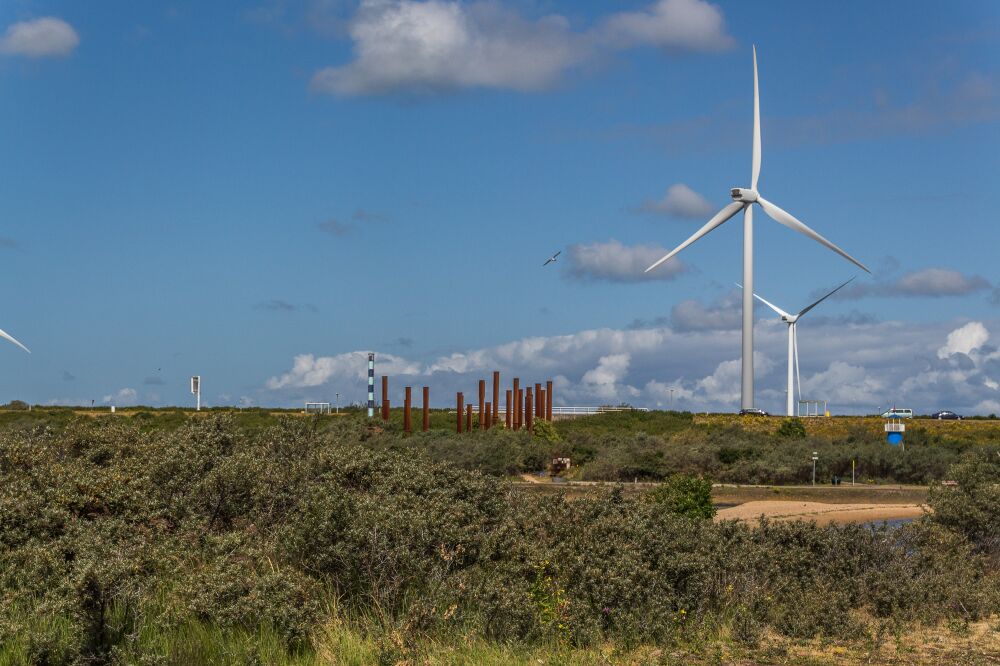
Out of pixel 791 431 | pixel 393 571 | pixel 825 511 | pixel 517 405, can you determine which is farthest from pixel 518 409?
pixel 393 571

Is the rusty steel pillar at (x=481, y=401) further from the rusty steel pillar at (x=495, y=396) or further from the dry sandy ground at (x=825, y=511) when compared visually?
the dry sandy ground at (x=825, y=511)

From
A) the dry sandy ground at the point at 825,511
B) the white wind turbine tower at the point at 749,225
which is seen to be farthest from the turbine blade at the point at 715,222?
the dry sandy ground at the point at 825,511

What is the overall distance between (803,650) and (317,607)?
5.18m

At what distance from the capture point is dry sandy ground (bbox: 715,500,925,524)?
33125 mm

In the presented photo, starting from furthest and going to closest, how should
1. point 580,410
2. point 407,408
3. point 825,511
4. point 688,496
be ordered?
point 580,410 < point 407,408 < point 825,511 < point 688,496

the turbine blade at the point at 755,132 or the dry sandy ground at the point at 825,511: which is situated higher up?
the turbine blade at the point at 755,132

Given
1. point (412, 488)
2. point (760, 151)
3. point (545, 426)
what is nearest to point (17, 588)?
point (412, 488)

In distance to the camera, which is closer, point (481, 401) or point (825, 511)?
point (825, 511)

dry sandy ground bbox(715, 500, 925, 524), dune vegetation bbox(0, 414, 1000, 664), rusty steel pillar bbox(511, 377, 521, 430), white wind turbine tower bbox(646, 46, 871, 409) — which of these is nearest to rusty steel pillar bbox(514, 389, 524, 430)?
rusty steel pillar bbox(511, 377, 521, 430)

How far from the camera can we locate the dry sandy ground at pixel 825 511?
33125 mm

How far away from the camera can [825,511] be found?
115ft

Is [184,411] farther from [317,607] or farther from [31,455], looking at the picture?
[317,607]

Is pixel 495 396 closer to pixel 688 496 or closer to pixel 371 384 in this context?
pixel 371 384

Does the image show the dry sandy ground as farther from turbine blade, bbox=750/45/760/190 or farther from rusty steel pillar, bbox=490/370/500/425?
turbine blade, bbox=750/45/760/190
